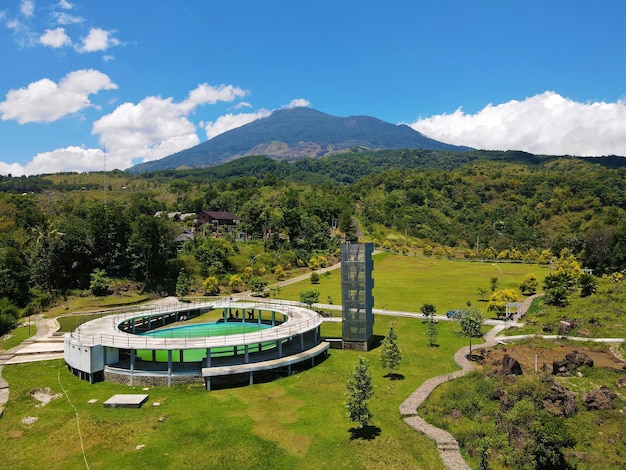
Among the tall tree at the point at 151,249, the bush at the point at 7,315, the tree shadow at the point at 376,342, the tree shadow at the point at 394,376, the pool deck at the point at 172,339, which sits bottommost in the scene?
the tree shadow at the point at 376,342

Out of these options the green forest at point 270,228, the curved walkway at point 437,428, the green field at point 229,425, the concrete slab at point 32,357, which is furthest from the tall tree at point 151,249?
the curved walkway at point 437,428

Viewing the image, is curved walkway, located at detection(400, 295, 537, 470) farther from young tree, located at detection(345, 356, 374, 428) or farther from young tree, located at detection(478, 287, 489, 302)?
young tree, located at detection(478, 287, 489, 302)

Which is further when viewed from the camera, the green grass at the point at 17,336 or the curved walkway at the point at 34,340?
the green grass at the point at 17,336

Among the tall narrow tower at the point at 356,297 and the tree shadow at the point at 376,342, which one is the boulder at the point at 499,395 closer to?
the tall narrow tower at the point at 356,297

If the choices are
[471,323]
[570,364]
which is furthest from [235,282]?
[570,364]

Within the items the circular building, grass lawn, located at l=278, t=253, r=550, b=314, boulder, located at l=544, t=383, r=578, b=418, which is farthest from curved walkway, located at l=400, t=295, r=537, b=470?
grass lawn, located at l=278, t=253, r=550, b=314

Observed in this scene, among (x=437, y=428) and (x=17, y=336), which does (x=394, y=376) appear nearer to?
(x=437, y=428)

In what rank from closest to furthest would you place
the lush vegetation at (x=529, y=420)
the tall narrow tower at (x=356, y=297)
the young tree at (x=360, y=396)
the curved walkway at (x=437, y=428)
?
the lush vegetation at (x=529, y=420) → the curved walkway at (x=437, y=428) → the young tree at (x=360, y=396) → the tall narrow tower at (x=356, y=297)
